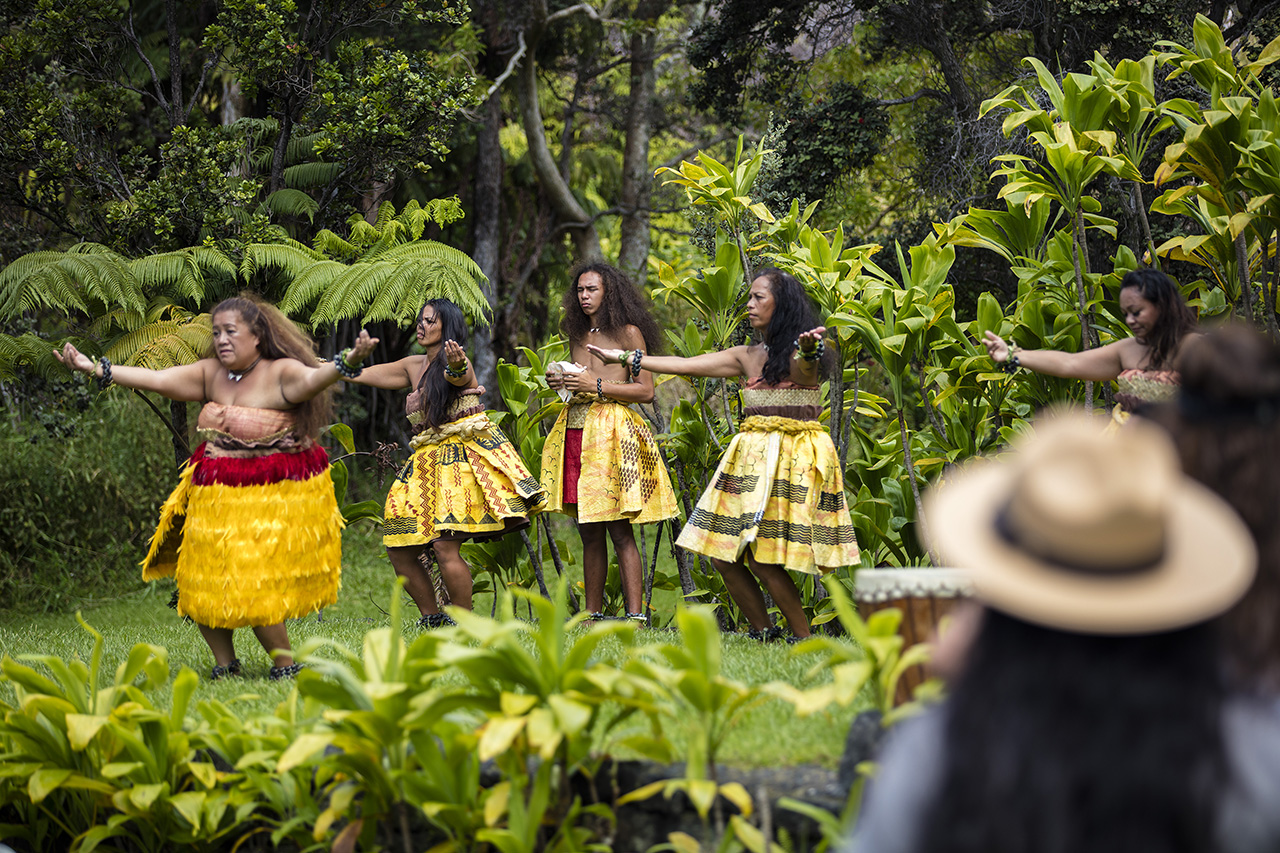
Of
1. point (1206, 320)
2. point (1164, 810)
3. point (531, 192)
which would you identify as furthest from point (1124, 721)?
point (531, 192)

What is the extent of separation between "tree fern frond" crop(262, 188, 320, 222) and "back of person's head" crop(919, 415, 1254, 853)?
6.43 meters

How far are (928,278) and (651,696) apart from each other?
271cm

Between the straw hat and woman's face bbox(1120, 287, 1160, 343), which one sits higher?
woman's face bbox(1120, 287, 1160, 343)

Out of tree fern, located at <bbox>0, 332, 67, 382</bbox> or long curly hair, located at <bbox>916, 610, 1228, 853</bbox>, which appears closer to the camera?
long curly hair, located at <bbox>916, 610, 1228, 853</bbox>

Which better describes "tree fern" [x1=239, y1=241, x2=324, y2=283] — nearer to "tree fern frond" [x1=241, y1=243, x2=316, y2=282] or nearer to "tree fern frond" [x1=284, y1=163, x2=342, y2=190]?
"tree fern frond" [x1=241, y1=243, x2=316, y2=282]

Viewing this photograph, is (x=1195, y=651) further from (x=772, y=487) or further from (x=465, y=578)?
(x=465, y=578)

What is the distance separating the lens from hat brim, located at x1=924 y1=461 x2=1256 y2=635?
3.68 feet

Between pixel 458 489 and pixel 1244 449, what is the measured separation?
3.66 meters

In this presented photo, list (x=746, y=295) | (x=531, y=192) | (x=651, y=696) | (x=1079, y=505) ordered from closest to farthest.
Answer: (x=1079, y=505) → (x=651, y=696) → (x=746, y=295) → (x=531, y=192)

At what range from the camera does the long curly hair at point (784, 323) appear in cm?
437

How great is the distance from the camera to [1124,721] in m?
1.16

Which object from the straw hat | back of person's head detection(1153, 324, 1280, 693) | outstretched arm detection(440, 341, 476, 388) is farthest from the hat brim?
outstretched arm detection(440, 341, 476, 388)

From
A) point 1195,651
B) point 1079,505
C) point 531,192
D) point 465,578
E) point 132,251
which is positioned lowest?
point 465,578

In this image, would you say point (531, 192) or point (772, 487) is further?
point (531, 192)
